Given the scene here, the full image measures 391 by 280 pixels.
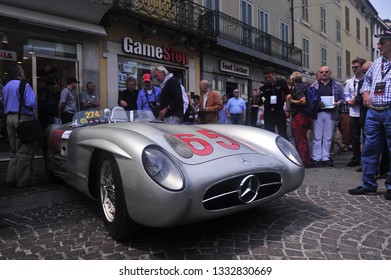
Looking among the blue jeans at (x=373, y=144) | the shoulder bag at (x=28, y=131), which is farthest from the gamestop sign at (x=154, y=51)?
the blue jeans at (x=373, y=144)

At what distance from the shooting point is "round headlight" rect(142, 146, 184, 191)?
2.12m

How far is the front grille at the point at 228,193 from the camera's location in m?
2.26

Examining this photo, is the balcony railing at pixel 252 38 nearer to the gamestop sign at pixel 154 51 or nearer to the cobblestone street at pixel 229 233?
the gamestop sign at pixel 154 51

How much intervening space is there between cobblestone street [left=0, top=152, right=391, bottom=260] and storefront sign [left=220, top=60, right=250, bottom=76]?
1036 cm

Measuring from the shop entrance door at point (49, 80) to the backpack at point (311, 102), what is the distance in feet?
17.5

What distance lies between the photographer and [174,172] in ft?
7.18

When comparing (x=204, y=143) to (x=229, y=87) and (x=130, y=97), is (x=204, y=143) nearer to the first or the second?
(x=130, y=97)

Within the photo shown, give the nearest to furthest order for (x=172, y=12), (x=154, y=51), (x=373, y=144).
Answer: (x=373, y=144) < (x=154, y=51) < (x=172, y=12)

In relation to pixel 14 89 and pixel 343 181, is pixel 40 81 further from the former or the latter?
pixel 343 181

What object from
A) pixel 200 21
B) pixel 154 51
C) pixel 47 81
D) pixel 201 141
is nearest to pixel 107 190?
pixel 201 141

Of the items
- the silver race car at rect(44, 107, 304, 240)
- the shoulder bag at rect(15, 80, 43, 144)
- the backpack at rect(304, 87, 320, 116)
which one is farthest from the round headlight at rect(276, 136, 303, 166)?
the shoulder bag at rect(15, 80, 43, 144)

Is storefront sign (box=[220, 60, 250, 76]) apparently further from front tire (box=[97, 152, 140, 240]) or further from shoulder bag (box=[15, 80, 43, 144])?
front tire (box=[97, 152, 140, 240])

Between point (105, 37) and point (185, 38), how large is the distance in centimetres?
286

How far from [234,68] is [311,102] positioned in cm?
900
